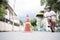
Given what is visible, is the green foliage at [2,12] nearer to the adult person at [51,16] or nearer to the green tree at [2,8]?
the green tree at [2,8]

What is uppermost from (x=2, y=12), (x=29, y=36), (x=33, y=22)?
(x=2, y=12)

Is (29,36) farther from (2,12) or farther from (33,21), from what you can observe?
(2,12)

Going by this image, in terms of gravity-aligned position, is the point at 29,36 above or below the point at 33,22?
below

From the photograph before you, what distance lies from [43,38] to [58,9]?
1.30ft

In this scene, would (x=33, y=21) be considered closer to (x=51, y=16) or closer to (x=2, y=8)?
(x=51, y=16)

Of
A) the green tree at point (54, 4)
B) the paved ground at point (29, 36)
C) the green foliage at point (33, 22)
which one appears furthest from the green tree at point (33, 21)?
the green tree at point (54, 4)

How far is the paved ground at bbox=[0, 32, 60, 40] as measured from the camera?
217 centimetres

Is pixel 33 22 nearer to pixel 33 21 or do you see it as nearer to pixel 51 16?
pixel 33 21

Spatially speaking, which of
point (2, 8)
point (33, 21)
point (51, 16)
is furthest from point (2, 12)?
point (51, 16)

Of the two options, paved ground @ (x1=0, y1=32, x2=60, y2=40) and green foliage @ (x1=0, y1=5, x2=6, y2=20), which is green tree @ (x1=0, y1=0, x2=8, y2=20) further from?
paved ground @ (x1=0, y1=32, x2=60, y2=40)

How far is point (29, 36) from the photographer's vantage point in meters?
2.19

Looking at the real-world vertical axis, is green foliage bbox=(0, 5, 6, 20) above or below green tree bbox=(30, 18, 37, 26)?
above

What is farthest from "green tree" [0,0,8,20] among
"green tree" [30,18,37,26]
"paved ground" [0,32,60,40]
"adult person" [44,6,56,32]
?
"adult person" [44,6,56,32]

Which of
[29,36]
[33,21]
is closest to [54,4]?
[33,21]
